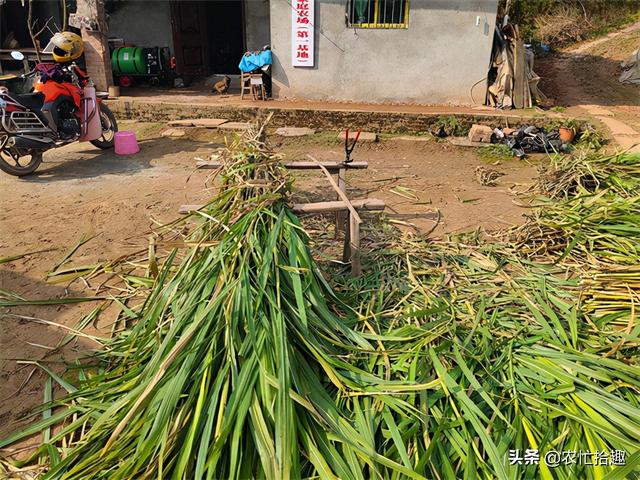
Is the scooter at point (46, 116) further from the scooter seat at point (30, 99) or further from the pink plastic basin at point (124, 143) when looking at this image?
the pink plastic basin at point (124, 143)

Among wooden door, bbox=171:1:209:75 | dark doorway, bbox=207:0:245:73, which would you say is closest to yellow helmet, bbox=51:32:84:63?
wooden door, bbox=171:1:209:75

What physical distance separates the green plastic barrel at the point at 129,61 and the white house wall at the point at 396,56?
9.44ft

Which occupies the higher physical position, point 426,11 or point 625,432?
point 426,11

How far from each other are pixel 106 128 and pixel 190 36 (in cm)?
480

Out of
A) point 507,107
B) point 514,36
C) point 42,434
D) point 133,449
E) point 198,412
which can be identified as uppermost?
point 514,36

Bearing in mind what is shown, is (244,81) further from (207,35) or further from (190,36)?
(207,35)

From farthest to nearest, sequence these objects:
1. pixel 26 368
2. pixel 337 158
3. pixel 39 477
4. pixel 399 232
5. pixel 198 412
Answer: pixel 337 158, pixel 399 232, pixel 26 368, pixel 39 477, pixel 198 412

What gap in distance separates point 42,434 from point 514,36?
8.45 m

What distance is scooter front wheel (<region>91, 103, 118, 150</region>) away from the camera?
6254mm

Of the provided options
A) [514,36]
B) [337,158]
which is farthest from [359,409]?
[514,36]

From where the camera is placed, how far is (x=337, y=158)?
6.21 metres

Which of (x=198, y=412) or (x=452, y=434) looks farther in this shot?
(x=452, y=434)

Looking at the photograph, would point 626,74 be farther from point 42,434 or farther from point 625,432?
point 42,434

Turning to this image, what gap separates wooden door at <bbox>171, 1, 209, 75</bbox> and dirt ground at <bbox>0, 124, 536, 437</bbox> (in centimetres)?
351
